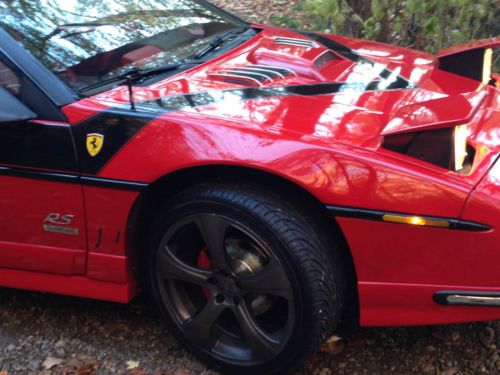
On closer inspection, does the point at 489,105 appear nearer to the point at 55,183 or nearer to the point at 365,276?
the point at 365,276

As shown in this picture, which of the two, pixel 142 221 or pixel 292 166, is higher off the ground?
pixel 292 166

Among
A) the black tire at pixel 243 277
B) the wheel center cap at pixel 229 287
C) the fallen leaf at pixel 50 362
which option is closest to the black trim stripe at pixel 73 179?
the black tire at pixel 243 277

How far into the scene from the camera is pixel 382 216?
6.50 ft

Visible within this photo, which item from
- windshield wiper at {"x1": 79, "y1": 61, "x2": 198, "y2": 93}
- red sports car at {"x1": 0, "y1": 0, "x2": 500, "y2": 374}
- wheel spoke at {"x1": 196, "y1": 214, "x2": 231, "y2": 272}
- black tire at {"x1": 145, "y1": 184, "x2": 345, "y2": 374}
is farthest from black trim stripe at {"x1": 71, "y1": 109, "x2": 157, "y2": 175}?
wheel spoke at {"x1": 196, "y1": 214, "x2": 231, "y2": 272}

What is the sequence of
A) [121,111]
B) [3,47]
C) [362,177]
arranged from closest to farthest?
[362,177]
[121,111]
[3,47]

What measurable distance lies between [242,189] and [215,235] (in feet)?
0.69

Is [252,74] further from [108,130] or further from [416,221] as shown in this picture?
[416,221]

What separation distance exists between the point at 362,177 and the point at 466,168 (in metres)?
0.37

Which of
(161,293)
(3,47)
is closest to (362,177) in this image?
(161,293)

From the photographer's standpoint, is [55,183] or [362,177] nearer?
[362,177]

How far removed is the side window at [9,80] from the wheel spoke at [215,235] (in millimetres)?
885

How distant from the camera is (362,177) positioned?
6.49 feet

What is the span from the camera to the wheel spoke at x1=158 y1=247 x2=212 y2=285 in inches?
91.0

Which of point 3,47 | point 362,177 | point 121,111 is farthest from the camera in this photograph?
point 3,47
